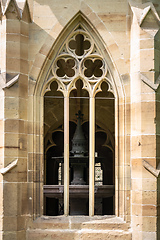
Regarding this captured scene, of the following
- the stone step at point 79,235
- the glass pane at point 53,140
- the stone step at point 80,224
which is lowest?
the stone step at point 79,235

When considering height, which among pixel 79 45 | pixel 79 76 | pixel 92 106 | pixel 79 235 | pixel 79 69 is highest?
pixel 79 45

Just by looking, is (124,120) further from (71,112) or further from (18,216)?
(71,112)

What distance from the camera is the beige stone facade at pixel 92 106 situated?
11297 millimetres

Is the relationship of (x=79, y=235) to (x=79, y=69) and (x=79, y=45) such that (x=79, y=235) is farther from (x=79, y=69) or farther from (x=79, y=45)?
(x=79, y=45)

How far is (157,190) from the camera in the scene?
11227 mm

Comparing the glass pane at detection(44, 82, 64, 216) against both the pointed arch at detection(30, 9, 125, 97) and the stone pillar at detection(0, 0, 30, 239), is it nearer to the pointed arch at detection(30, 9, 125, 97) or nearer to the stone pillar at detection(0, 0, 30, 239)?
the pointed arch at detection(30, 9, 125, 97)

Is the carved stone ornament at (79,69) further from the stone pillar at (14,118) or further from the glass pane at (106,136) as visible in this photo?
the glass pane at (106,136)

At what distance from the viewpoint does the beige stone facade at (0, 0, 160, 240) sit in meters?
11.3

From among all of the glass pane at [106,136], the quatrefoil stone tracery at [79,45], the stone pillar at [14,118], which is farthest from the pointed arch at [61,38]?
the glass pane at [106,136]

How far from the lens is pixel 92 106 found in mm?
11820

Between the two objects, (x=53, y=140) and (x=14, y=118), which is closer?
(x=14, y=118)

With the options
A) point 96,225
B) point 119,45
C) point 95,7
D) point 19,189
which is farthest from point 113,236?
point 95,7

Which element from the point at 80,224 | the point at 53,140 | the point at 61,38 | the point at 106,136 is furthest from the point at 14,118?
the point at 106,136

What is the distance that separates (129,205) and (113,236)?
659mm
